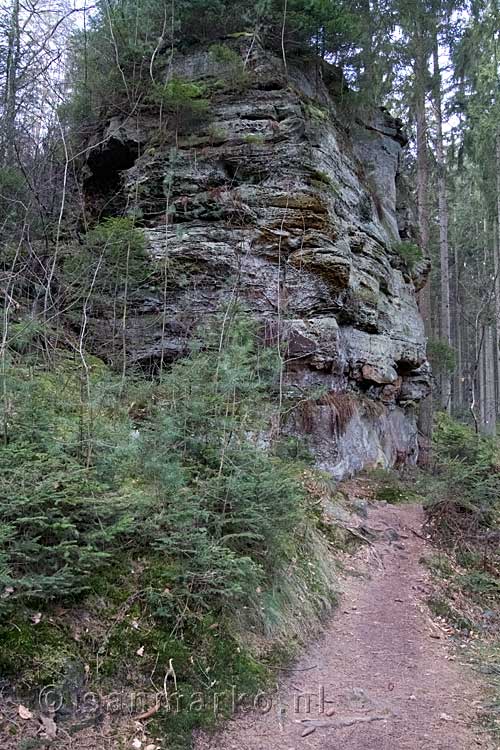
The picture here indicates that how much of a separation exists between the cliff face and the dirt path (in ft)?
11.9

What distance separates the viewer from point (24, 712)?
2678 millimetres

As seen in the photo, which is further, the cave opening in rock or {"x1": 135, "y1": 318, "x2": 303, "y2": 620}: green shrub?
the cave opening in rock

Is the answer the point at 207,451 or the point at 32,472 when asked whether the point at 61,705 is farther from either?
A: the point at 207,451

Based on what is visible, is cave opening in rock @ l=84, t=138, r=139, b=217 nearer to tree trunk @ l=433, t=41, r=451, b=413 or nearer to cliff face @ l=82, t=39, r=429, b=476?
cliff face @ l=82, t=39, r=429, b=476

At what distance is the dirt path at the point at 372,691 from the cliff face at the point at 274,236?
3.62 m

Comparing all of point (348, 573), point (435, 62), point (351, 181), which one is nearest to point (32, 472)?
point (348, 573)

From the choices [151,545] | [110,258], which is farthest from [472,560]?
[110,258]

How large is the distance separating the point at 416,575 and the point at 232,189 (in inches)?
285

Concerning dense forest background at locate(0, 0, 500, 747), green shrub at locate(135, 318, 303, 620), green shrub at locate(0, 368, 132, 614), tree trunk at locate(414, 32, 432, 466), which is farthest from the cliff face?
green shrub at locate(0, 368, 132, 614)

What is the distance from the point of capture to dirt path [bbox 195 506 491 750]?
3.26 m

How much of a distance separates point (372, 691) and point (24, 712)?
2534mm

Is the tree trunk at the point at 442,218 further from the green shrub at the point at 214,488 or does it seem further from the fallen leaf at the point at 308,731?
the fallen leaf at the point at 308,731

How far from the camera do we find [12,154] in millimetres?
6961

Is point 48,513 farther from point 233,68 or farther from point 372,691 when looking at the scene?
point 233,68
